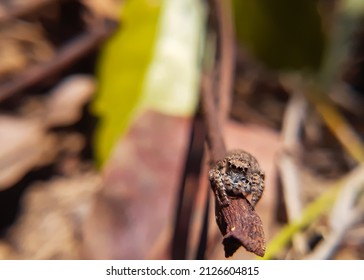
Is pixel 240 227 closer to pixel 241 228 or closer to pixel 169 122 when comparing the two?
pixel 241 228

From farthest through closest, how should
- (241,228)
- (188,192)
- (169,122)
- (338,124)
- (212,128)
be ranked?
(338,124)
(169,122)
(188,192)
(212,128)
(241,228)

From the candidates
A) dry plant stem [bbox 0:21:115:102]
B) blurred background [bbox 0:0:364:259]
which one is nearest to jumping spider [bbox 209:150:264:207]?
blurred background [bbox 0:0:364:259]

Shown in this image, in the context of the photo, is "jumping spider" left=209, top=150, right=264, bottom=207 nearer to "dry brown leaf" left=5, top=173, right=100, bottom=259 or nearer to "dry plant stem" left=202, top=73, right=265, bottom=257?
"dry plant stem" left=202, top=73, right=265, bottom=257

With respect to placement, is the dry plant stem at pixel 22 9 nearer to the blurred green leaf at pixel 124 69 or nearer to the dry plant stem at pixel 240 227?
the blurred green leaf at pixel 124 69

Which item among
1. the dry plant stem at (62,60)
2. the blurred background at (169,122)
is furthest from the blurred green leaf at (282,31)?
the dry plant stem at (62,60)

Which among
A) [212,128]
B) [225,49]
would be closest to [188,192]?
[212,128]

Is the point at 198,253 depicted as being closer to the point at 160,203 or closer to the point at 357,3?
the point at 160,203
